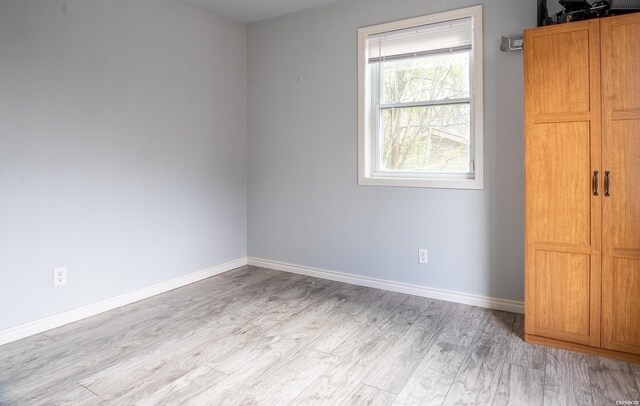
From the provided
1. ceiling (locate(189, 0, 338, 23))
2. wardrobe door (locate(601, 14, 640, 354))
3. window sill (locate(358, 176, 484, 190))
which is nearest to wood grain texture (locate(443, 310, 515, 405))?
wardrobe door (locate(601, 14, 640, 354))

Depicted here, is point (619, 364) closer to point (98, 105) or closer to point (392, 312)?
point (392, 312)

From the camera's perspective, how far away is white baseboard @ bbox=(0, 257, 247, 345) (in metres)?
2.59

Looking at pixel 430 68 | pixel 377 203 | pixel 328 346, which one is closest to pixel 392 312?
pixel 328 346

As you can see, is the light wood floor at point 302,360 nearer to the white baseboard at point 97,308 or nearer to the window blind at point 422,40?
the white baseboard at point 97,308

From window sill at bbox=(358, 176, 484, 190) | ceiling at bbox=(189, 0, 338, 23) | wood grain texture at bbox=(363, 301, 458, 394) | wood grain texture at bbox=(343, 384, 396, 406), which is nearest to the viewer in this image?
wood grain texture at bbox=(343, 384, 396, 406)

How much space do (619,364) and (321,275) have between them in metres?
2.45

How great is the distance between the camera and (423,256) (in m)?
3.38

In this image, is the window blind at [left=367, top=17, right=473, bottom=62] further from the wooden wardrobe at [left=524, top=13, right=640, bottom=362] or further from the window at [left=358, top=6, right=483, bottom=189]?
the wooden wardrobe at [left=524, top=13, right=640, bottom=362]

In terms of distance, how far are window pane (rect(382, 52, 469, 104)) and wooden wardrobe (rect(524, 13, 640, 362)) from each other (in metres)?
0.79

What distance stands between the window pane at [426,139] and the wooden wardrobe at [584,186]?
0.81 metres

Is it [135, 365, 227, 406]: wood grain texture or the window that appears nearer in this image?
[135, 365, 227, 406]: wood grain texture

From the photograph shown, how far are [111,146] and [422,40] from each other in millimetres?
2748

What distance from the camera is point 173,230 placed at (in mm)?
3629

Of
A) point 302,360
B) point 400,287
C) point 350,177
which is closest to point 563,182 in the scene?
point 400,287
